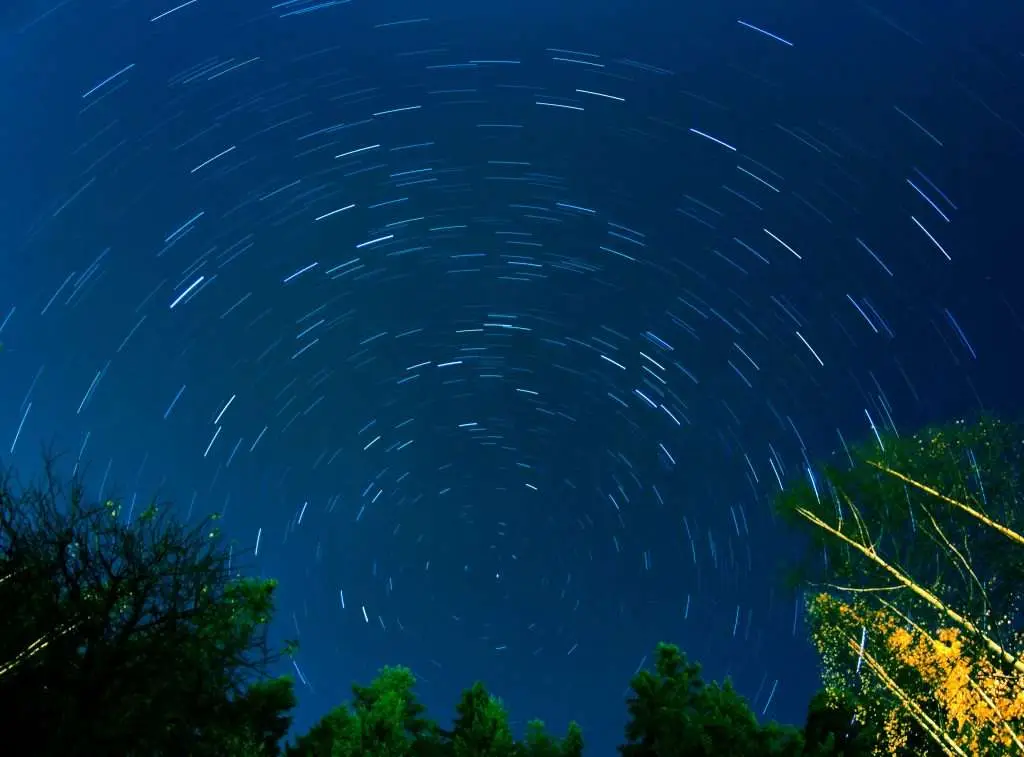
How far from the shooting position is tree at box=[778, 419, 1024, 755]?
13156mm

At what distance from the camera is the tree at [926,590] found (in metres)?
13.2

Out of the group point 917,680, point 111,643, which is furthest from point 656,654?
point 111,643

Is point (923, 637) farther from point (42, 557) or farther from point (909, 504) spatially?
point (42, 557)

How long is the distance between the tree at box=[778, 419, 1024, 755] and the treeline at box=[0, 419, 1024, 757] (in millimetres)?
63

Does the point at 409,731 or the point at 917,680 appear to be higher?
the point at 409,731

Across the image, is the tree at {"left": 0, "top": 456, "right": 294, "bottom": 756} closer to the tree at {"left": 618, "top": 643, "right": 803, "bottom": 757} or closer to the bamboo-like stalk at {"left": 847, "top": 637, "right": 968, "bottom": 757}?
the tree at {"left": 618, "top": 643, "right": 803, "bottom": 757}

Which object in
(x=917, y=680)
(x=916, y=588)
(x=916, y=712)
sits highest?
(x=916, y=588)

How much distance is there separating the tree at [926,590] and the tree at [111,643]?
14271mm

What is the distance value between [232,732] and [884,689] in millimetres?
15798

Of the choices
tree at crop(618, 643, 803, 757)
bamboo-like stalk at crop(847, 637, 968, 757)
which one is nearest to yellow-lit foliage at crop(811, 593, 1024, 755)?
bamboo-like stalk at crop(847, 637, 968, 757)

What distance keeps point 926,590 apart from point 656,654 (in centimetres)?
850

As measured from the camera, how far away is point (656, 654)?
20.9 metres

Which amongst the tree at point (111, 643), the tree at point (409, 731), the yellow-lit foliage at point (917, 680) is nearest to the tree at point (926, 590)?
the yellow-lit foliage at point (917, 680)

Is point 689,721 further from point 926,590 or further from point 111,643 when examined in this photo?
point 111,643
